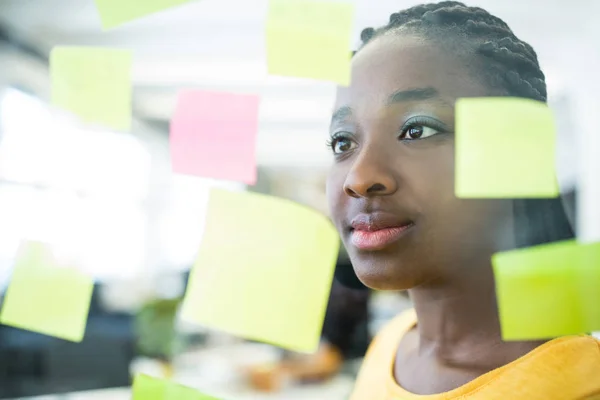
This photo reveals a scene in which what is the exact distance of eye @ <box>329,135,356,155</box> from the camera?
1.32ft

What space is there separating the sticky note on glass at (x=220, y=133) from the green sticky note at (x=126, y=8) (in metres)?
0.09

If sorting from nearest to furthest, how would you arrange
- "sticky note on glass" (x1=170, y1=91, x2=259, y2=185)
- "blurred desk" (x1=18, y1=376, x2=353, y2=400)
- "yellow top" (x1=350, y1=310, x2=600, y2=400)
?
"yellow top" (x1=350, y1=310, x2=600, y2=400), "sticky note on glass" (x1=170, y1=91, x2=259, y2=185), "blurred desk" (x1=18, y1=376, x2=353, y2=400)

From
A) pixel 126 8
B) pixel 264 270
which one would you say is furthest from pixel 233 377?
→ pixel 126 8

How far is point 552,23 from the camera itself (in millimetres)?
397

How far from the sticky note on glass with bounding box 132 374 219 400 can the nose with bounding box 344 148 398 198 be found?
0.26 meters

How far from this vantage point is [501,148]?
1.17ft

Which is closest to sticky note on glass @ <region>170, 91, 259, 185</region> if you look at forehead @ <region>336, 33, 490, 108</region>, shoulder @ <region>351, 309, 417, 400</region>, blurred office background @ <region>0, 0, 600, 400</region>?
blurred office background @ <region>0, 0, 600, 400</region>

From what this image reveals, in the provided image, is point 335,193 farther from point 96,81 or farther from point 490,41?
point 96,81

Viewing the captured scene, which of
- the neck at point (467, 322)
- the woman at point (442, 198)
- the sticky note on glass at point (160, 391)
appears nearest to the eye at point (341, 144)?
the woman at point (442, 198)

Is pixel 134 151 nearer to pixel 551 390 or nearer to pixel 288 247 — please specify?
pixel 288 247

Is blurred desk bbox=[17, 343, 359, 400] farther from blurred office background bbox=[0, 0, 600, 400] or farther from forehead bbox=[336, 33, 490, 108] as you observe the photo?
forehead bbox=[336, 33, 490, 108]

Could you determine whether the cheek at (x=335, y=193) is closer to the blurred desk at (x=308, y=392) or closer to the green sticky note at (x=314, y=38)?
the green sticky note at (x=314, y=38)

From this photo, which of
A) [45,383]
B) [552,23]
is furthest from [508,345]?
[45,383]

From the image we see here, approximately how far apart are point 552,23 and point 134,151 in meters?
0.40
